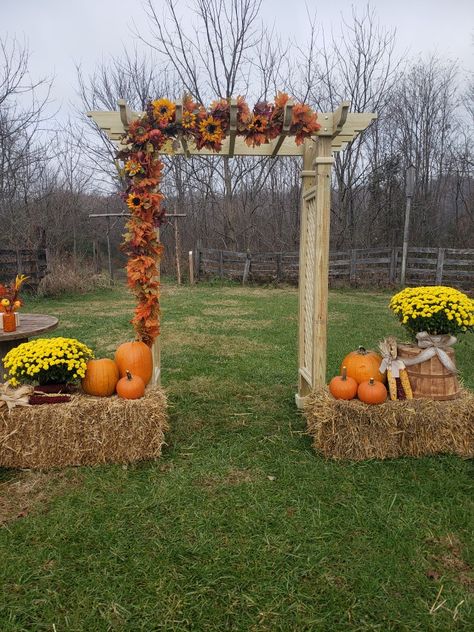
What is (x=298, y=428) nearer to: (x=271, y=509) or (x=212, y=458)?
(x=212, y=458)

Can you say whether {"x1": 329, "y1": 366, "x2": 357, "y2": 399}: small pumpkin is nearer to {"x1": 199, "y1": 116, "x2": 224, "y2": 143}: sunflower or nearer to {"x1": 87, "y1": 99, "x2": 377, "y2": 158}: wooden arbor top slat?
{"x1": 87, "y1": 99, "x2": 377, "y2": 158}: wooden arbor top slat

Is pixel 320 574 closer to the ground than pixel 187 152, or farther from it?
closer to the ground

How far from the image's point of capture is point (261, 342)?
23.4ft

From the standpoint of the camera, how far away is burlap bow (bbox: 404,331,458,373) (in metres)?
3.45

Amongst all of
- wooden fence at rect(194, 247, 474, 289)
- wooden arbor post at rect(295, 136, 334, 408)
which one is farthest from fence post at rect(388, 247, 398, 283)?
wooden arbor post at rect(295, 136, 334, 408)

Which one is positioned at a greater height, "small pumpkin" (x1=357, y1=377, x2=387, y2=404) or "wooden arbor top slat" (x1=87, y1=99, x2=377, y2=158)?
"wooden arbor top slat" (x1=87, y1=99, x2=377, y2=158)

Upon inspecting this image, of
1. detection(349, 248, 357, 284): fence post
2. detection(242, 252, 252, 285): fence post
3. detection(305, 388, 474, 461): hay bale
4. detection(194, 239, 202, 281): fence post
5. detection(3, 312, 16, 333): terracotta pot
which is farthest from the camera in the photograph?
detection(194, 239, 202, 281): fence post

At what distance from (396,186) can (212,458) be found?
53.6 feet

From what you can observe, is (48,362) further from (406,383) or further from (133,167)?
(406,383)

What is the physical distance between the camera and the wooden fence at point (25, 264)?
12641 mm

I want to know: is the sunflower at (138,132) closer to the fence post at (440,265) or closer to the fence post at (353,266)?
the fence post at (440,265)

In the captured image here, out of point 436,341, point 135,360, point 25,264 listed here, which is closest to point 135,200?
point 135,360

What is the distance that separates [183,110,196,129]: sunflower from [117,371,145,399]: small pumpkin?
1.94m

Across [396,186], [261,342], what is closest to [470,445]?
[261,342]
